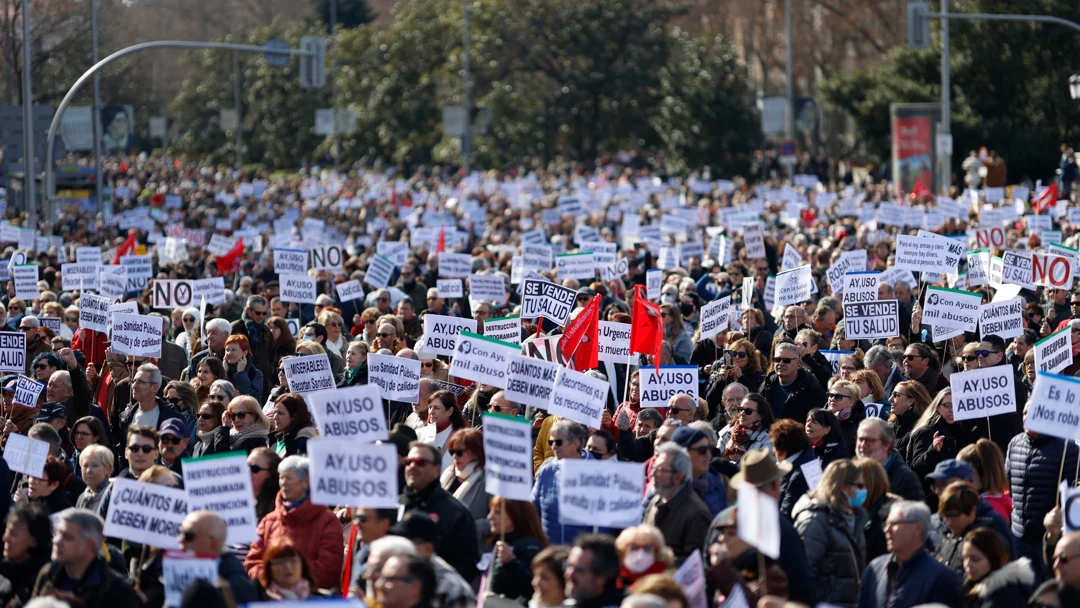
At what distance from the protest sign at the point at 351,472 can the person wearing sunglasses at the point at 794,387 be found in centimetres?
425

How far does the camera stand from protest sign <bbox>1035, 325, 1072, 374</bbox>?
35.6ft

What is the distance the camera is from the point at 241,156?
2977 inches

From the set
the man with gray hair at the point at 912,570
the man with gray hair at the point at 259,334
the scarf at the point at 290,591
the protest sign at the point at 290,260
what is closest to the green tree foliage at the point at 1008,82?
the protest sign at the point at 290,260

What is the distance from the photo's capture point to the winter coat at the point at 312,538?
26.3 feet

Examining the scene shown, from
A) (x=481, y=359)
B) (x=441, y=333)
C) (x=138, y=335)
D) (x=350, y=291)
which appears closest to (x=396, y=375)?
(x=481, y=359)

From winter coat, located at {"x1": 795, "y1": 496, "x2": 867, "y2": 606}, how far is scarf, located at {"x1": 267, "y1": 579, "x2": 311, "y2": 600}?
2.23 meters

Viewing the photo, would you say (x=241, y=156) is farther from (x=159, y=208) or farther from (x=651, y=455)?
(x=651, y=455)

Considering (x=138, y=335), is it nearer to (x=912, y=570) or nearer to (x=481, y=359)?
(x=481, y=359)

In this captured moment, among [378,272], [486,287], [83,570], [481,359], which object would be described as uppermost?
[378,272]

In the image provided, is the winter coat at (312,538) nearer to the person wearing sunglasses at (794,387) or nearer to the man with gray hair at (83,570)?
the man with gray hair at (83,570)

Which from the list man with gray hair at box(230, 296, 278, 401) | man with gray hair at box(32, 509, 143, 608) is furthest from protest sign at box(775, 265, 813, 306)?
man with gray hair at box(32, 509, 143, 608)

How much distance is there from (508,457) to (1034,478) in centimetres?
293

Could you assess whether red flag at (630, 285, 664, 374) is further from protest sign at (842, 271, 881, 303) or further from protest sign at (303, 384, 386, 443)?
protest sign at (303, 384, 386, 443)

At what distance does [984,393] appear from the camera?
32.0 feet
